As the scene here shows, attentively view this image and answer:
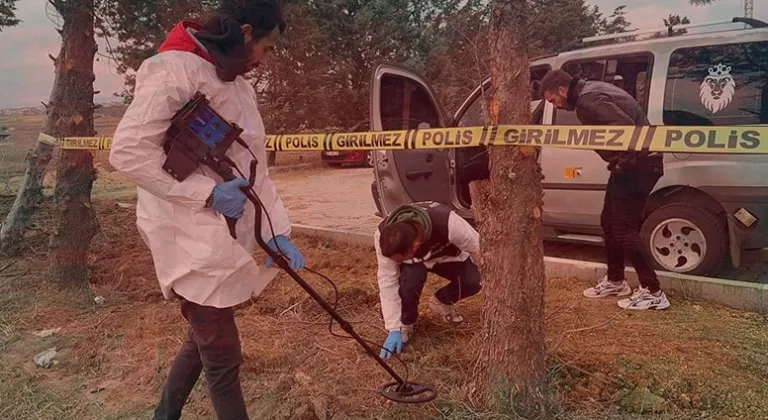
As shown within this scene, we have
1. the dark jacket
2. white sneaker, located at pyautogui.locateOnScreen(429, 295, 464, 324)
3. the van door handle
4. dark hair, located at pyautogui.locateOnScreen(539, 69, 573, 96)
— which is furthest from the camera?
the van door handle

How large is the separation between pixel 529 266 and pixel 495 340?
1.20 ft

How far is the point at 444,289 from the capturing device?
369 cm

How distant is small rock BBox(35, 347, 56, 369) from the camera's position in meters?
3.49

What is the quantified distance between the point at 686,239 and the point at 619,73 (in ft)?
4.83

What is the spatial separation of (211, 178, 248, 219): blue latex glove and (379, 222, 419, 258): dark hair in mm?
1173

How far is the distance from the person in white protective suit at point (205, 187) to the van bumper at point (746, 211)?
3646 millimetres

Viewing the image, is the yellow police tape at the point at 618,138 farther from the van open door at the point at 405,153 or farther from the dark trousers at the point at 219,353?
the van open door at the point at 405,153

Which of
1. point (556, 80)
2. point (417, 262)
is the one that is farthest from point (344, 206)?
point (417, 262)

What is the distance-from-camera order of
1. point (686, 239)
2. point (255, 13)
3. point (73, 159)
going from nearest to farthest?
point (255, 13) < point (686, 239) < point (73, 159)

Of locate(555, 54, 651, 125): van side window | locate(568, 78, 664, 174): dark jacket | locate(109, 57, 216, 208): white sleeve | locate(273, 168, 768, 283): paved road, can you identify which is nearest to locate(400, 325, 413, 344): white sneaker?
locate(109, 57, 216, 208): white sleeve

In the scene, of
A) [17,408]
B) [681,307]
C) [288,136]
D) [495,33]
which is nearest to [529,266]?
[495,33]

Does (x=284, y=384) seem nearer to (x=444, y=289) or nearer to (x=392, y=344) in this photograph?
(x=392, y=344)

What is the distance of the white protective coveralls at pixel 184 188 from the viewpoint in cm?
202

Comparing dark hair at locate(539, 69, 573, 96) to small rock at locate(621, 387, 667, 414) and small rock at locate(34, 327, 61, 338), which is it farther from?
small rock at locate(34, 327, 61, 338)
